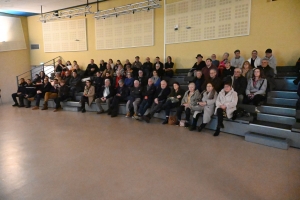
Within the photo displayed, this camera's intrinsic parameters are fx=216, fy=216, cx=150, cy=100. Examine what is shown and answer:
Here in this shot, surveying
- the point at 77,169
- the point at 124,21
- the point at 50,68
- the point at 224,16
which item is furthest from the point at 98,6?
the point at 77,169

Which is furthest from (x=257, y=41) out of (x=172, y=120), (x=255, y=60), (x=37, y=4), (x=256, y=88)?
(x=37, y=4)

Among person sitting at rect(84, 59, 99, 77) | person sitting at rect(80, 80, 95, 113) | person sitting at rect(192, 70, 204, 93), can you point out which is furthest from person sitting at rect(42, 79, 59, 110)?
person sitting at rect(192, 70, 204, 93)

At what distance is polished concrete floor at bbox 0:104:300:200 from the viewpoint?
2467 millimetres

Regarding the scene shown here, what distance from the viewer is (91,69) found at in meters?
9.35

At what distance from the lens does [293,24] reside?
5781mm

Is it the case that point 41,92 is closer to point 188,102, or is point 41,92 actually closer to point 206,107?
point 188,102

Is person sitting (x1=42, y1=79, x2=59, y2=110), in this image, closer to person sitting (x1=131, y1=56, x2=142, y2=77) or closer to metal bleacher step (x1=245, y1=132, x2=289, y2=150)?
person sitting (x1=131, y1=56, x2=142, y2=77)

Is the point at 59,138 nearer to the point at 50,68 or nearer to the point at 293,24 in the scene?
the point at 293,24

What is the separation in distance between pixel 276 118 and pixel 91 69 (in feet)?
24.0

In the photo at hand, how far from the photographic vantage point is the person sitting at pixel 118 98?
261 inches

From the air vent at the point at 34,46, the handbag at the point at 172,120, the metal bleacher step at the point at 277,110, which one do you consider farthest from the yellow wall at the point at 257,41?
the air vent at the point at 34,46

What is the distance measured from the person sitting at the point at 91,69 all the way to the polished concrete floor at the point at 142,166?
15.5 feet

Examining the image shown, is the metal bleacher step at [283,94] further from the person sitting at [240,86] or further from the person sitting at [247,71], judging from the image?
the person sitting at [240,86]

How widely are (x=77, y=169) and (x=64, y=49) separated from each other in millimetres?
9007
